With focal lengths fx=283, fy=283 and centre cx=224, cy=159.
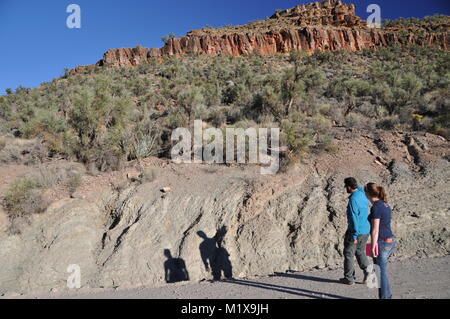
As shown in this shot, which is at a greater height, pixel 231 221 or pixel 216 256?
pixel 231 221

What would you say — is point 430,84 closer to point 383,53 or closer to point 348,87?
point 348,87

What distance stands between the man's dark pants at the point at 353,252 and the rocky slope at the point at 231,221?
1.65 metres

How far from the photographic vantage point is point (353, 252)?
156 inches

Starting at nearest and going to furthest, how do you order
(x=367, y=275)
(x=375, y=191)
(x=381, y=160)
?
1. (x=375, y=191)
2. (x=367, y=275)
3. (x=381, y=160)

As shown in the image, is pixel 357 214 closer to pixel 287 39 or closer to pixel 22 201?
pixel 22 201

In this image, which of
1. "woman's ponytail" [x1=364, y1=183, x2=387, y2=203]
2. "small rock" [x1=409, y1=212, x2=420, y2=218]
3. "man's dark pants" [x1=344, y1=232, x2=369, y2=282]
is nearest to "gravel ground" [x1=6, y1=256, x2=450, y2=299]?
"man's dark pants" [x1=344, y1=232, x2=369, y2=282]

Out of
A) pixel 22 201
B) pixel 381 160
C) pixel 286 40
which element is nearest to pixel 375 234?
pixel 381 160

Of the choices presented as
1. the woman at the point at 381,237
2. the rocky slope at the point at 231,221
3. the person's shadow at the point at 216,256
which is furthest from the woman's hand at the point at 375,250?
the person's shadow at the point at 216,256

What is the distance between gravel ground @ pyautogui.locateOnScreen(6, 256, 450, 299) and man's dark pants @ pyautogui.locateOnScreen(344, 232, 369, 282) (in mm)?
216

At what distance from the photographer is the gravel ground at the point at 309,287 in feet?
12.0

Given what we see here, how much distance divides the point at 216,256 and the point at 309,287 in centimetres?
247

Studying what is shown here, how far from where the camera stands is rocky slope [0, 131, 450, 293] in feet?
19.2

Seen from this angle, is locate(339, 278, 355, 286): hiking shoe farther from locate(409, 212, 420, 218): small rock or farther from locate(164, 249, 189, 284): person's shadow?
locate(164, 249, 189, 284): person's shadow
